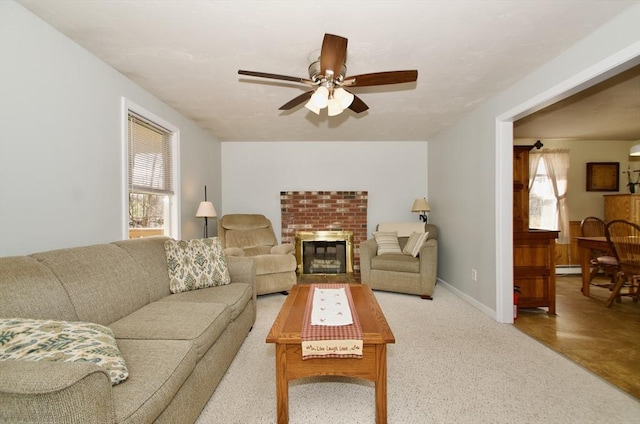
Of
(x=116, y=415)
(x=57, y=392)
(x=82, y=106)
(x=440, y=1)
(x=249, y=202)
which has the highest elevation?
(x=440, y=1)

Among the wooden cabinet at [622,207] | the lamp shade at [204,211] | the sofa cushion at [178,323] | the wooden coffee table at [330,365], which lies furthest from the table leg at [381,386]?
the wooden cabinet at [622,207]

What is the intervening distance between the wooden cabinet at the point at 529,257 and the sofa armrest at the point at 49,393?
11.7ft

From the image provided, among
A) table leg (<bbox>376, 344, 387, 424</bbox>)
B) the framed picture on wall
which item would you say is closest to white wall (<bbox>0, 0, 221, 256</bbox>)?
table leg (<bbox>376, 344, 387, 424</bbox>)

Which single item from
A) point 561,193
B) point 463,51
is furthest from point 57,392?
point 561,193

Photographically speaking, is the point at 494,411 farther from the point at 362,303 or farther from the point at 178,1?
the point at 178,1

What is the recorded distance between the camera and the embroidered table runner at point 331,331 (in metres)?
1.54

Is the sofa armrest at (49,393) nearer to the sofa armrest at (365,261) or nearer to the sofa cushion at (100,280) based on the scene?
the sofa cushion at (100,280)

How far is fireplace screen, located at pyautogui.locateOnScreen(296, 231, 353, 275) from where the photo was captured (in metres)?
4.98

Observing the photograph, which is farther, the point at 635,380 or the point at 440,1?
the point at 635,380

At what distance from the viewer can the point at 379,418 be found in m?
1.55

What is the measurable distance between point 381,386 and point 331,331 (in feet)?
1.21

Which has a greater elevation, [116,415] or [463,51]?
[463,51]

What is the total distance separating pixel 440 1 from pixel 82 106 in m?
2.48

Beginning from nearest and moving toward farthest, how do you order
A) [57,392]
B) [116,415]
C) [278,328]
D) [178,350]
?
[57,392] → [116,415] → [178,350] → [278,328]
